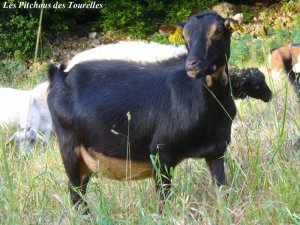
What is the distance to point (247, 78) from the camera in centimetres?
567

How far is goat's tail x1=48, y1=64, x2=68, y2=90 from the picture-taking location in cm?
381

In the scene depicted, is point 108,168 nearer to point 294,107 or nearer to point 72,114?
point 72,114

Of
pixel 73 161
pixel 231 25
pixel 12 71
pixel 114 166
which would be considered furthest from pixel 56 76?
pixel 12 71

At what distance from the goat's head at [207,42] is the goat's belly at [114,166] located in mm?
713

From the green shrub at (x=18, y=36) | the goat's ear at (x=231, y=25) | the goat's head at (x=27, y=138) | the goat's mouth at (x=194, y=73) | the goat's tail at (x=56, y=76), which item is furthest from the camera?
the green shrub at (x=18, y=36)

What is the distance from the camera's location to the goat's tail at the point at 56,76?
12.5 ft

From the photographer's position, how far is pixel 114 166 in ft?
11.9

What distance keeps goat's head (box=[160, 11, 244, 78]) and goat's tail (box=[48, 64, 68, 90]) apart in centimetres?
89

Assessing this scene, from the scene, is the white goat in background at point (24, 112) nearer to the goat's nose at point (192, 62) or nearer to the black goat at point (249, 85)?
the black goat at point (249, 85)

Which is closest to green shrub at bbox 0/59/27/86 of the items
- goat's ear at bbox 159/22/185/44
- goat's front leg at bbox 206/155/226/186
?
goat's ear at bbox 159/22/185/44

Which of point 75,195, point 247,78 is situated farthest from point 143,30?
point 75,195

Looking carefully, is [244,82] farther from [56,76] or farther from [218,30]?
[218,30]

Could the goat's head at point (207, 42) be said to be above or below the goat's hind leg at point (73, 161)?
above

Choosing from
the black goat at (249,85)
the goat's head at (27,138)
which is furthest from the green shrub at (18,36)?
the black goat at (249,85)
